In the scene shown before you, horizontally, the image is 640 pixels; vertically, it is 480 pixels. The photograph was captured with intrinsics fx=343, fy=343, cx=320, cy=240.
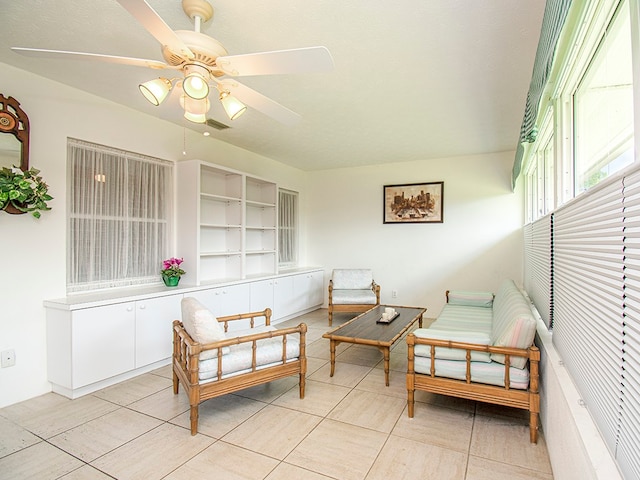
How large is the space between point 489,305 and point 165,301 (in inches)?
147

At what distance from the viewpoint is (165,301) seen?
11.1ft

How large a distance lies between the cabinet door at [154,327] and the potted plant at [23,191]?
113 centimetres

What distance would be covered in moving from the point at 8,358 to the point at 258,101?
276 centimetres

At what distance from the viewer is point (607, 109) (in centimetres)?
156

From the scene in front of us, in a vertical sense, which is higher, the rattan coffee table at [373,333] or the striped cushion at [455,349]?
the striped cushion at [455,349]

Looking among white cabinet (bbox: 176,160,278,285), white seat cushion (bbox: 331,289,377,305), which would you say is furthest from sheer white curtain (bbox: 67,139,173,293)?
white seat cushion (bbox: 331,289,377,305)

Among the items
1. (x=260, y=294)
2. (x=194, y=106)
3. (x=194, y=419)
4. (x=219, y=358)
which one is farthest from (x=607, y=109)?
(x=260, y=294)

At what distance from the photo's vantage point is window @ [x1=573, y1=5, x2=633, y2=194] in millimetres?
1330

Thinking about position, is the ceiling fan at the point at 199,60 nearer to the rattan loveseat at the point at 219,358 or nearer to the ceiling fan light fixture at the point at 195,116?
the ceiling fan light fixture at the point at 195,116

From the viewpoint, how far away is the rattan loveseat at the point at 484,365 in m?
2.17

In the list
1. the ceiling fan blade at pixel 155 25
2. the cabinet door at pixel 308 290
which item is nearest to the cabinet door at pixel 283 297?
the cabinet door at pixel 308 290

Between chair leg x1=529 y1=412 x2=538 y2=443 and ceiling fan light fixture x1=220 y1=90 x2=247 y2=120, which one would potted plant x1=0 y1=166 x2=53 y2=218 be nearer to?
ceiling fan light fixture x1=220 y1=90 x2=247 y2=120

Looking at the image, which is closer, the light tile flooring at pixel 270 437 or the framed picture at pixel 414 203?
the light tile flooring at pixel 270 437

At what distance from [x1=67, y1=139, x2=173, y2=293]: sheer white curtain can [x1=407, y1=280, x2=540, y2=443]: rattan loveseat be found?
2955 millimetres
